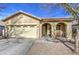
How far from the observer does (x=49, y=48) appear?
612cm

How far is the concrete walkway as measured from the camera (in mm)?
5930

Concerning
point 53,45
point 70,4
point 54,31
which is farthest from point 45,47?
point 70,4

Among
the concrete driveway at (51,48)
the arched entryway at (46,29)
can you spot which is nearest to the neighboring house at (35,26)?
the arched entryway at (46,29)

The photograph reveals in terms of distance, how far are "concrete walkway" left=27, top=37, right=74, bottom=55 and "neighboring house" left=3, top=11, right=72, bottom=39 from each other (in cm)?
36

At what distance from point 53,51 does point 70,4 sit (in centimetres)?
172

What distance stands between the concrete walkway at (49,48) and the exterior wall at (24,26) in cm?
50

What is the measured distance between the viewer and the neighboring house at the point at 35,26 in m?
6.44

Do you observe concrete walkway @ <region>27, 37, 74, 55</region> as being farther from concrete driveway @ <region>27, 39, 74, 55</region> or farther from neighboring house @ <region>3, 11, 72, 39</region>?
neighboring house @ <region>3, 11, 72, 39</region>

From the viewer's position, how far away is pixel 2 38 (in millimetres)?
6531

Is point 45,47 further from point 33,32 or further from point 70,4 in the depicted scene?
point 70,4

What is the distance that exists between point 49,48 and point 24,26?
135cm

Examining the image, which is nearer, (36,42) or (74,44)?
(74,44)

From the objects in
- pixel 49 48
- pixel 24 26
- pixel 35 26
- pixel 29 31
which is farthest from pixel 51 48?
pixel 24 26

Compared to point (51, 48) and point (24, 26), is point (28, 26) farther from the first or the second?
point (51, 48)
